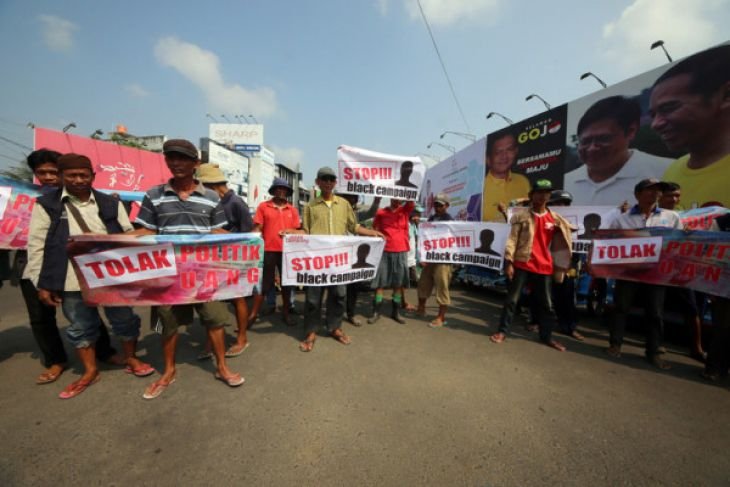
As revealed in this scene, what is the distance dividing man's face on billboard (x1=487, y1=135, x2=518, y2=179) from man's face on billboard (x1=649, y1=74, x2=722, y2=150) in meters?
4.22

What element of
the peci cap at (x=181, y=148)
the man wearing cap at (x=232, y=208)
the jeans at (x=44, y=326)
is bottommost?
the jeans at (x=44, y=326)

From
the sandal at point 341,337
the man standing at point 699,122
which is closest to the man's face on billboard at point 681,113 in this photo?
the man standing at point 699,122

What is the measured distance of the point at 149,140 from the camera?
3297 centimetres

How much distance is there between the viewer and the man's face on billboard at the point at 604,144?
741 cm

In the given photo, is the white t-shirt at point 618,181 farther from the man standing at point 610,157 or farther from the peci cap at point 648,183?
the peci cap at point 648,183

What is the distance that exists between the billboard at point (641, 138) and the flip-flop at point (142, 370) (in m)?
5.27

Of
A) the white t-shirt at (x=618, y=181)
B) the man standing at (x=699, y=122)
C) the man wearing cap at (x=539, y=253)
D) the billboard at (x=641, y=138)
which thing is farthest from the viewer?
the white t-shirt at (x=618, y=181)

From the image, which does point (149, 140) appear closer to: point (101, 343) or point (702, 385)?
point (101, 343)

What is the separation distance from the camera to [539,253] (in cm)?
380

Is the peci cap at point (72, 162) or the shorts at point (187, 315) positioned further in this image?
the shorts at point (187, 315)

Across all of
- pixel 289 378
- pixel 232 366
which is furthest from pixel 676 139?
pixel 232 366

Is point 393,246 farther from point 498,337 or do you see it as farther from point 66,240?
point 66,240

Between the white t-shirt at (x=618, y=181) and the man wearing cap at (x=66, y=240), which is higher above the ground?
the white t-shirt at (x=618, y=181)

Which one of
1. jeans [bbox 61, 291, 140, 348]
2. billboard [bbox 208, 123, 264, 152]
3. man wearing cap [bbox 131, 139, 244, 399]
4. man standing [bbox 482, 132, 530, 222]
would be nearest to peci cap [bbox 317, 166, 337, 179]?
man wearing cap [bbox 131, 139, 244, 399]
